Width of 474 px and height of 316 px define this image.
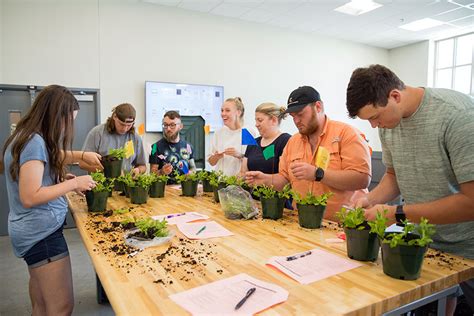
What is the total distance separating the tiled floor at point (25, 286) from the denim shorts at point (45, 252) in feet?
3.80

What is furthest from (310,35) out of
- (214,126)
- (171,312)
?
(171,312)

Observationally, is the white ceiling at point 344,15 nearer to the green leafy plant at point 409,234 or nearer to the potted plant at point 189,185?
the potted plant at point 189,185

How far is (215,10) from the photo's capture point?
5.63m

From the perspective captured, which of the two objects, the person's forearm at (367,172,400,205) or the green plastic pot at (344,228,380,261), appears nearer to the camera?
the green plastic pot at (344,228,380,261)

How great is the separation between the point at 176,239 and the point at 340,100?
22.2 feet

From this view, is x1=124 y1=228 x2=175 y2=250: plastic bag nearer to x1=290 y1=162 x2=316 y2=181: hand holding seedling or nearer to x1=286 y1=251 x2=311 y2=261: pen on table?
x1=286 y1=251 x2=311 y2=261: pen on table

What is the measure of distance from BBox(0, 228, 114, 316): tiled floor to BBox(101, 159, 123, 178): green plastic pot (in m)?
1.07

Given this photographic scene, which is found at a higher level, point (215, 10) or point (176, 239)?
point (215, 10)

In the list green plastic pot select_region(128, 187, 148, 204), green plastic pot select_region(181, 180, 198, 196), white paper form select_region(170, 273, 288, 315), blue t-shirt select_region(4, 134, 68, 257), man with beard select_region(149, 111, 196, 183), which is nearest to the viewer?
white paper form select_region(170, 273, 288, 315)

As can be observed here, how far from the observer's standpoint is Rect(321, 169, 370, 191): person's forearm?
184 centimetres

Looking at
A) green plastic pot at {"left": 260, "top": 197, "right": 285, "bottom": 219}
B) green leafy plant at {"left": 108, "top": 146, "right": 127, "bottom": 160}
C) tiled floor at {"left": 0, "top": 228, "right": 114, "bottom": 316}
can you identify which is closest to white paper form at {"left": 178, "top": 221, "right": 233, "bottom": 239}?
green plastic pot at {"left": 260, "top": 197, "right": 285, "bottom": 219}

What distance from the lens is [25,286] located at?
3020 mm

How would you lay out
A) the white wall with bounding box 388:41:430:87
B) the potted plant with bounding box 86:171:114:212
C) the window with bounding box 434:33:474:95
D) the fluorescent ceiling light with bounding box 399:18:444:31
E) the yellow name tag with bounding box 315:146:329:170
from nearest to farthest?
the yellow name tag with bounding box 315:146:329:170
the potted plant with bounding box 86:171:114:212
the fluorescent ceiling light with bounding box 399:18:444:31
the window with bounding box 434:33:474:95
the white wall with bounding box 388:41:430:87

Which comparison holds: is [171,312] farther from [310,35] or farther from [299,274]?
[310,35]
